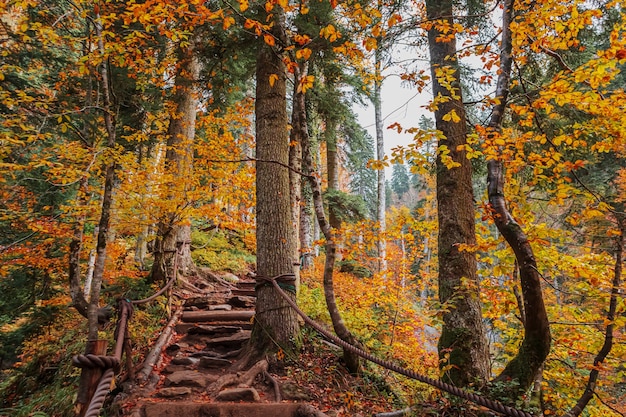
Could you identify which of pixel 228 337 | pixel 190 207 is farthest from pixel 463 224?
pixel 190 207

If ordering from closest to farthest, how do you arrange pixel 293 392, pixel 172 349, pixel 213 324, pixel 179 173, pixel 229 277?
pixel 293 392 → pixel 172 349 → pixel 213 324 → pixel 179 173 → pixel 229 277

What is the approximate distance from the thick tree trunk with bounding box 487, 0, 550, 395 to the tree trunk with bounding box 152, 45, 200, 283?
6380 mm

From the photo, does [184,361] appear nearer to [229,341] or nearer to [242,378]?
[229,341]

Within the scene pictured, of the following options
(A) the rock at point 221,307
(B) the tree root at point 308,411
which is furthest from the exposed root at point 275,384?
(A) the rock at point 221,307

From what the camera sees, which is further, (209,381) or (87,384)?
(209,381)

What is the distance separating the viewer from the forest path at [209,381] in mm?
3869

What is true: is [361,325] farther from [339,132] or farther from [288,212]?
[339,132]

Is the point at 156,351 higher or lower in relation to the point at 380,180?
lower

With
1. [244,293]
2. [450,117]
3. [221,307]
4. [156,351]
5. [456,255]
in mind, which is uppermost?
[450,117]

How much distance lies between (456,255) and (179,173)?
6.83m

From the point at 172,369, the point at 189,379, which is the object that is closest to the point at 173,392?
the point at 189,379

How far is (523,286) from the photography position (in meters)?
3.08

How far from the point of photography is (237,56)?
7039 mm

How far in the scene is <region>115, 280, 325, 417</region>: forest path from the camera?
3869 millimetres
